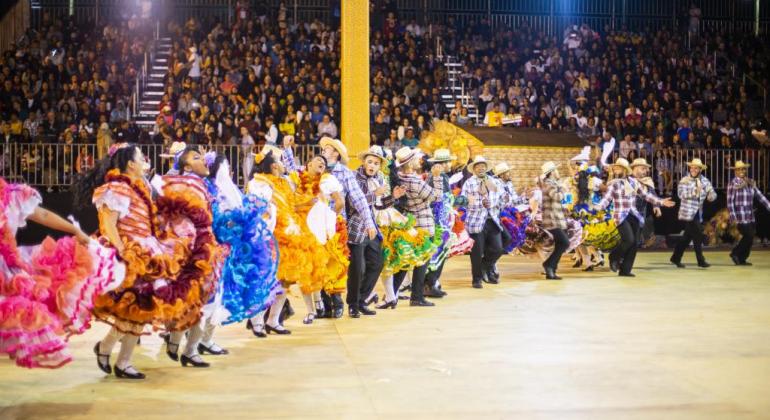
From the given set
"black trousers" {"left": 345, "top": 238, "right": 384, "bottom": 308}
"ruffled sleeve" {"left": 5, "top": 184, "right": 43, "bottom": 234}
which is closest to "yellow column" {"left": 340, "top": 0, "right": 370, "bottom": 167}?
"black trousers" {"left": 345, "top": 238, "right": 384, "bottom": 308}

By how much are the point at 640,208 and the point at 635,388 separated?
26.5ft

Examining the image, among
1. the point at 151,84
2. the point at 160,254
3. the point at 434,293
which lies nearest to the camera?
the point at 160,254

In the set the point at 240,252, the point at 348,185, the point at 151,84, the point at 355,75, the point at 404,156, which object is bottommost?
the point at 240,252

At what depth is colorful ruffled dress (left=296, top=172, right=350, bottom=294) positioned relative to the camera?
8578mm

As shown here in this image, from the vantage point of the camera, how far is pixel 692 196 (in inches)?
575

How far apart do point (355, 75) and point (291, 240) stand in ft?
17.6

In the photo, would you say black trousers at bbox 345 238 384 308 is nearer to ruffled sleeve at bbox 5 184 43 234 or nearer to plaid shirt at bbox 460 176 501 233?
plaid shirt at bbox 460 176 501 233

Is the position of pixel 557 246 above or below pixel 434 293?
above

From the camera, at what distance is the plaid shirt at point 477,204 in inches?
483

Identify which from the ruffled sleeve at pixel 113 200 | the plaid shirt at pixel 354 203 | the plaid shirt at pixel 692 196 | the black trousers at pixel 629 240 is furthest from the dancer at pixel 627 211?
the ruffled sleeve at pixel 113 200

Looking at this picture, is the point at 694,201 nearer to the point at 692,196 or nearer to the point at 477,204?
the point at 692,196

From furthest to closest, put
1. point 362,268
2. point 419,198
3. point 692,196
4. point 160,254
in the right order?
point 692,196 < point 419,198 < point 362,268 < point 160,254

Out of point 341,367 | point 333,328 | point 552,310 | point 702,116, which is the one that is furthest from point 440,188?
point 702,116

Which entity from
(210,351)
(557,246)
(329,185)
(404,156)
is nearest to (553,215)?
(557,246)
